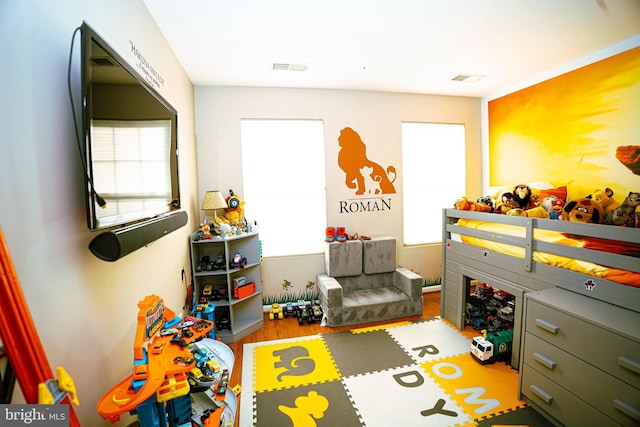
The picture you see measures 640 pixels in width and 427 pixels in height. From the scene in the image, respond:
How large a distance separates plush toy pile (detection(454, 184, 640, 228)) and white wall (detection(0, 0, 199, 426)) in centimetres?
306

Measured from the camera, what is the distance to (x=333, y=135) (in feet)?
11.7

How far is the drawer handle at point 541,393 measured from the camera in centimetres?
176

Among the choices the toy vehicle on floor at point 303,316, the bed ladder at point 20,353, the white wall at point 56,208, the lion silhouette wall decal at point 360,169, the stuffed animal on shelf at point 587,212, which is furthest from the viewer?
the lion silhouette wall decal at point 360,169

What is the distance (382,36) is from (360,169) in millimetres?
1606

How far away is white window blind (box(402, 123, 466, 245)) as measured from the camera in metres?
3.88

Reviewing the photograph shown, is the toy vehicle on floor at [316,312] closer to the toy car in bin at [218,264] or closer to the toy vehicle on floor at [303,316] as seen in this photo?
the toy vehicle on floor at [303,316]

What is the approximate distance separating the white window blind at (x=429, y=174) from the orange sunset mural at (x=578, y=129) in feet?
1.80

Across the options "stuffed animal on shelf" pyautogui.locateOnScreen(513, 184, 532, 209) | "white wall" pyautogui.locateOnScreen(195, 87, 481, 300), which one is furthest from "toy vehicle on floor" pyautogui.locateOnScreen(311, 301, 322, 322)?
"stuffed animal on shelf" pyautogui.locateOnScreen(513, 184, 532, 209)

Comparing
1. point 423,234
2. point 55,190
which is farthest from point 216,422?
point 423,234

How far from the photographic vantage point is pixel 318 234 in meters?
3.63

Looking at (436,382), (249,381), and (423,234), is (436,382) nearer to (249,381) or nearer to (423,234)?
(249,381)

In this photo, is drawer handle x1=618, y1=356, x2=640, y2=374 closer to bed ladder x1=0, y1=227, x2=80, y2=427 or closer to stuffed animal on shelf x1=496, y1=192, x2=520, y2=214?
stuffed animal on shelf x1=496, y1=192, x2=520, y2=214

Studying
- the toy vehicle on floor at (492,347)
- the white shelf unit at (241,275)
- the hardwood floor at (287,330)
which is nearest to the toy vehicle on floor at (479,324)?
the hardwood floor at (287,330)

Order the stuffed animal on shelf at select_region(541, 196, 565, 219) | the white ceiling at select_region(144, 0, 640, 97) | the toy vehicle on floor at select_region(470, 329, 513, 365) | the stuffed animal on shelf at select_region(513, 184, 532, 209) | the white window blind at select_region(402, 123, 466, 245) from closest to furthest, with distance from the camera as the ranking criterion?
the white ceiling at select_region(144, 0, 640, 97) → the toy vehicle on floor at select_region(470, 329, 513, 365) → the stuffed animal on shelf at select_region(541, 196, 565, 219) → the stuffed animal on shelf at select_region(513, 184, 532, 209) → the white window blind at select_region(402, 123, 466, 245)
